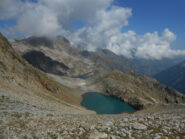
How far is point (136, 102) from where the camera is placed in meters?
159

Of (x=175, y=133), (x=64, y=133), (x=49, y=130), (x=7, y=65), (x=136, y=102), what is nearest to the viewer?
(x=175, y=133)

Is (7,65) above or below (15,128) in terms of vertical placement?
above

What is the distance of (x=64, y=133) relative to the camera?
13.5 meters

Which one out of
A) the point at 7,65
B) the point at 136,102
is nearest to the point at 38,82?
the point at 7,65

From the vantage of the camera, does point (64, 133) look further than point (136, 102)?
No

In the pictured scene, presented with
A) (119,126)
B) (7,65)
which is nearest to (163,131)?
(119,126)

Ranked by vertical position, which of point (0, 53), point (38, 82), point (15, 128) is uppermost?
point (0, 53)

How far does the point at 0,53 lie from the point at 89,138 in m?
80.5

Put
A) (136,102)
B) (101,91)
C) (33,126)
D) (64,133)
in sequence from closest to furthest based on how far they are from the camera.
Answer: (64,133) < (33,126) < (136,102) < (101,91)

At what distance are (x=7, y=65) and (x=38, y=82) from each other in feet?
66.3

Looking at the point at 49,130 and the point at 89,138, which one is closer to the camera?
the point at 89,138

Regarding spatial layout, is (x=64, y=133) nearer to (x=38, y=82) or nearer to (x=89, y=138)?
(x=89, y=138)

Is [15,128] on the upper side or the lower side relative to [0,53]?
lower

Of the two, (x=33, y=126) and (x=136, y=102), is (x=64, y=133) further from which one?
(x=136, y=102)
